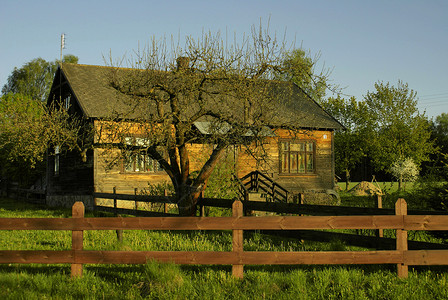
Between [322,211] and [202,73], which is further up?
[202,73]

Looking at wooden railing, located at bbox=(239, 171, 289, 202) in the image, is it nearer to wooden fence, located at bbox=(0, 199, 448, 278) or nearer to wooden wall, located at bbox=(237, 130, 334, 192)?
wooden wall, located at bbox=(237, 130, 334, 192)

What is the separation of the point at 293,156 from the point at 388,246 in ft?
64.6

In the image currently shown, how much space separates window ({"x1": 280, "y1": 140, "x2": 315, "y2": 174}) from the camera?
28312 millimetres

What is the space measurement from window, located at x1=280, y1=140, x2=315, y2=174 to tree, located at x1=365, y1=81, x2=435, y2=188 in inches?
766

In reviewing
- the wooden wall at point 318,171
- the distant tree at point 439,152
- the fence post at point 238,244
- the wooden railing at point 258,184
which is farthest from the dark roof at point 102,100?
the fence post at point 238,244

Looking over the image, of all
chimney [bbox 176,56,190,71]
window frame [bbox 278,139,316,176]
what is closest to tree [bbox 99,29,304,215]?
chimney [bbox 176,56,190,71]

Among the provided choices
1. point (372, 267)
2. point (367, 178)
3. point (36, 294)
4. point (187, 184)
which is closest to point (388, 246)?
point (372, 267)

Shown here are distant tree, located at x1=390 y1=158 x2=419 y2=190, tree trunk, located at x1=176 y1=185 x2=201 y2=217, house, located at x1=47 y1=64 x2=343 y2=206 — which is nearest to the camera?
tree trunk, located at x1=176 y1=185 x2=201 y2=217

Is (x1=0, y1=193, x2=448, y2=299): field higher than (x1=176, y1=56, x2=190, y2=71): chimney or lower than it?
lower

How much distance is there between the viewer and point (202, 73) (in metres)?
14.3

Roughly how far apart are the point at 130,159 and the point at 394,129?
98.4ft

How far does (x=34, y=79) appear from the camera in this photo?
2472 inches

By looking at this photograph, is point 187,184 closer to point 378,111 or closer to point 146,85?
point 146,85

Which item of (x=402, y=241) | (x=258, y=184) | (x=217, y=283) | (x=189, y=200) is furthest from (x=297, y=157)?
(x=217, y=283)
